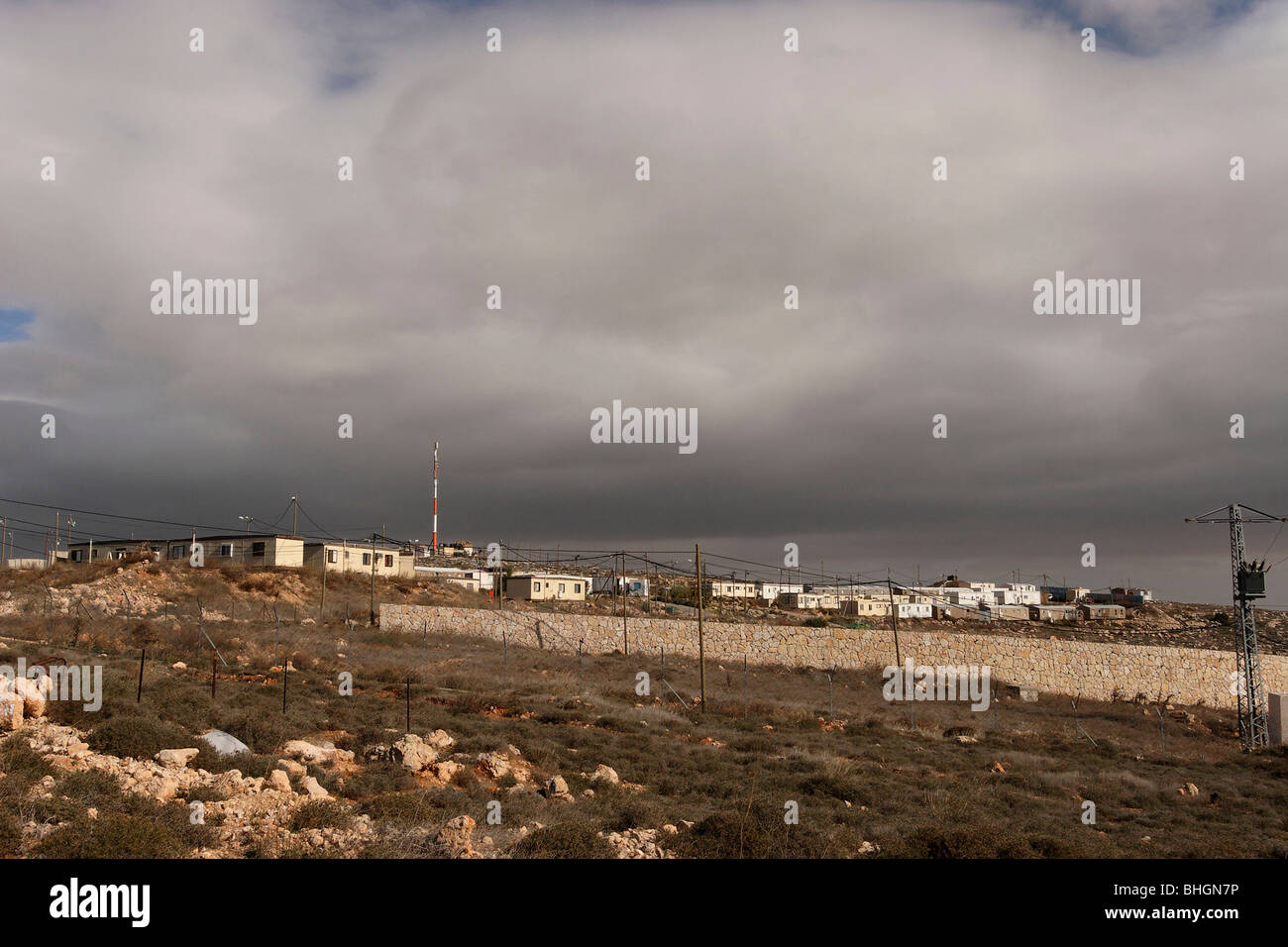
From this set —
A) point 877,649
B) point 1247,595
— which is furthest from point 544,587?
point 1247,595

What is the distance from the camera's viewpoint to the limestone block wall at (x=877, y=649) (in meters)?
54.2

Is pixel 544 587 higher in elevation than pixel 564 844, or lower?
higher

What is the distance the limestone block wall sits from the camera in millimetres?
54219

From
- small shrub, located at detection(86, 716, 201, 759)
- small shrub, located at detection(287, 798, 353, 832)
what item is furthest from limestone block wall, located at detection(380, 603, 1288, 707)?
small shrub, located at detection(287, 798, 353, 832)

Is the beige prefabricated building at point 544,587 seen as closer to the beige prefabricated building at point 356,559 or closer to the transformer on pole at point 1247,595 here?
the beige prefabricated building at point 356,559

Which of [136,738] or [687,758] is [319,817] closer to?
[136,738]

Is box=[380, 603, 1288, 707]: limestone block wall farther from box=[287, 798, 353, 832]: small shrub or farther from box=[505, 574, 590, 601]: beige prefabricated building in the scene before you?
box=[287, 798, 353, 832]: small shrub

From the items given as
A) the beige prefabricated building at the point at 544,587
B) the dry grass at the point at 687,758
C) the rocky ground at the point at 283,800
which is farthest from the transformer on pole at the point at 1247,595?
the beige prefabricated building at the point at 544,587

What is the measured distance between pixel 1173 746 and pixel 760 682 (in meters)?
19.5

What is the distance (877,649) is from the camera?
54688 millimetres

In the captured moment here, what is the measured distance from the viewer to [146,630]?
114 ft
